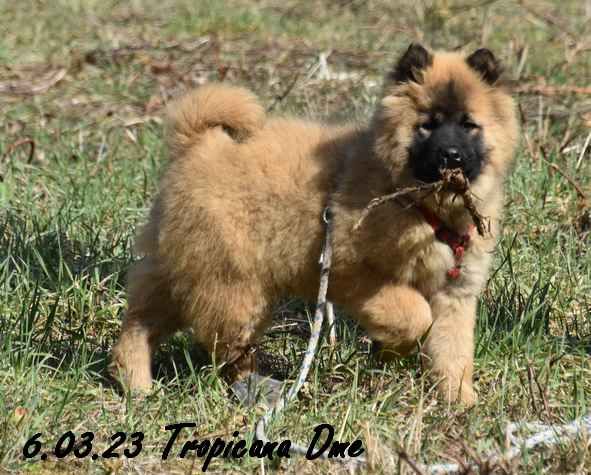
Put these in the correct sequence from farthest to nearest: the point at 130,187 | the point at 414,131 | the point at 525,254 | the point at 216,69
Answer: the point at 216,69
the point at 130,187
the point at 525,254
the point at 414,131

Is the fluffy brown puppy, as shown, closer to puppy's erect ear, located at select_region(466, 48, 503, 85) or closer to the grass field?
puppy's erect ear, located at select_region(466, 48, 503, 85)

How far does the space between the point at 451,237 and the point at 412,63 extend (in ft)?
2.60

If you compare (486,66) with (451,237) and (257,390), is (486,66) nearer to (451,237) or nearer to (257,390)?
(451,237)

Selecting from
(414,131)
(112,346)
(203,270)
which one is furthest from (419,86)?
(112,346)

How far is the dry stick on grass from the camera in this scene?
4387 millimetres

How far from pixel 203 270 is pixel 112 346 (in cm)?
76

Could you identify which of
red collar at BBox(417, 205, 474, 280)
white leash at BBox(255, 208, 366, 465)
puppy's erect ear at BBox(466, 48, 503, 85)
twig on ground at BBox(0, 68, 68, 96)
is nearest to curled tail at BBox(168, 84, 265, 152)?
white leash at BBox(255, 208, 366, 465)

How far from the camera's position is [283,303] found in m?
5.72

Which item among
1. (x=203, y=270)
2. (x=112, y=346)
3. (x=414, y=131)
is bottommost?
(x=112, y=346)

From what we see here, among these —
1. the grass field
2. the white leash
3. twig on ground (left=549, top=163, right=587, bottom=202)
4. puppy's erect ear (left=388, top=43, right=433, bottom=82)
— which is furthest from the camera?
twig on ground (left=549, top=163, right=587, bottom=202)

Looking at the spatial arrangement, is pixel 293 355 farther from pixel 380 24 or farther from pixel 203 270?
pixel 380 24

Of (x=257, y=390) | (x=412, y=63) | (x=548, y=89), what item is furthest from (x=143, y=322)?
(x=548, y=89)

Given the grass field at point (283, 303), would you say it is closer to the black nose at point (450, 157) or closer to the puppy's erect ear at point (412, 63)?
the black nose at point (450, 157)

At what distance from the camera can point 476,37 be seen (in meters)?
9.72
